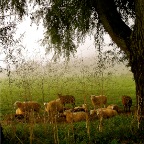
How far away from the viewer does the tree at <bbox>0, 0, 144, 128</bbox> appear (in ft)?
26.2

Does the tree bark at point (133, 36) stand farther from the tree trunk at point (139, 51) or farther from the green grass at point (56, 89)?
the green grass at point (56, 89)

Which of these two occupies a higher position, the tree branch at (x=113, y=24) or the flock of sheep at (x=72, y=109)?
the tree branch at (x=113, y=24)

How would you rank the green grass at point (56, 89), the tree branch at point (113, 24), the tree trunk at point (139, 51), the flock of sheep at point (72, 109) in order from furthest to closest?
the flock of sheep at point (72, 109)
the tree branch at point (113, 24)
the tree trunk at point (139, 51)
the green grass at point (56, 89)

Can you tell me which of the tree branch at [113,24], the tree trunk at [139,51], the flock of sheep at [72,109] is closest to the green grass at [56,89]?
the flock of sheep at [72,109]

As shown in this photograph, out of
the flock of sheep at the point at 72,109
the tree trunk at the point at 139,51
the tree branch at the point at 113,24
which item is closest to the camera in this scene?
the tree trunk at the point at 139,51

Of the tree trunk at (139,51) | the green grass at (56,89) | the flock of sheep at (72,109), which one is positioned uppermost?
the tree trunk at (139,51)

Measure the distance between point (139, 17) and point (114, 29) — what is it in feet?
2.76

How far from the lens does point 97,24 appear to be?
9961 millimetres

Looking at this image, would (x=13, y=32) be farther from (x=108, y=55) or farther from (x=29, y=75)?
(x=108, y=55)

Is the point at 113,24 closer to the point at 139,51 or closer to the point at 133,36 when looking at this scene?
the point at 133,36

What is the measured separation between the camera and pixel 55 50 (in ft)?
35.4

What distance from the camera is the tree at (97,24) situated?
7.99m

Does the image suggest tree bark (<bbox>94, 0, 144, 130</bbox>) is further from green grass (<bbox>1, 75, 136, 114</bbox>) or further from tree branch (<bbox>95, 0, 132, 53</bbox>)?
green grass (<bbox>1, 75, 136, 114</bbox>)

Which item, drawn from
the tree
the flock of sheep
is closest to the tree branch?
the tree
